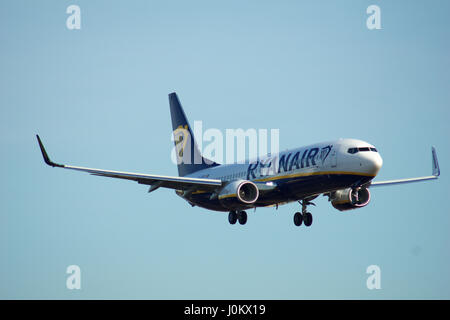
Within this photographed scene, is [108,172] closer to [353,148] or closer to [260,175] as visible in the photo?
[260,175]

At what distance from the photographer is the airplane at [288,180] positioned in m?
52.8

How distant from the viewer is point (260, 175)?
195 feet

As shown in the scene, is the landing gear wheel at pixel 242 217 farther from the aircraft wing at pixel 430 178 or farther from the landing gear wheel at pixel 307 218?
the aircraft wing at pixel 430 178

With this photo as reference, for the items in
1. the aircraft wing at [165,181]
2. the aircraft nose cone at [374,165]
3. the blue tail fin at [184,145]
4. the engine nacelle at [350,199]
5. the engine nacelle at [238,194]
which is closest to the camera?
the aircraft nose cone at [374,165]

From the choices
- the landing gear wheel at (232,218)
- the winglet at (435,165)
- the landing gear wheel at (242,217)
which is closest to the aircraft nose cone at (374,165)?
the winglet at (435,165)

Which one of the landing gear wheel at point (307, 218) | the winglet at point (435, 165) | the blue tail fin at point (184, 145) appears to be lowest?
the landing gear wheel at point (307, 218)

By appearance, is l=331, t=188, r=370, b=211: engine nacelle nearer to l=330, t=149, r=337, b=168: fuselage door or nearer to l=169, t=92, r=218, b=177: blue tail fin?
l=330, t=149, r=337, b=168: fuselage door

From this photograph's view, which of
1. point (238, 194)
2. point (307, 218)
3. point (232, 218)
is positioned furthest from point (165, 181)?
point (307, 218)

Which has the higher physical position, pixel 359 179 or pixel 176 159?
pixel 176 159

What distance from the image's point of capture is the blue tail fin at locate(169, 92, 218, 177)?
7181cm

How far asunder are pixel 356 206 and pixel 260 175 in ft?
25.5

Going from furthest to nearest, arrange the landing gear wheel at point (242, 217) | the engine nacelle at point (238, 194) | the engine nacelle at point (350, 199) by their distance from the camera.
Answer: the landing gear wheel at point (242, 217)
the engine nacelle at point (350, 199)
the engine nacelle at point (238, 194)

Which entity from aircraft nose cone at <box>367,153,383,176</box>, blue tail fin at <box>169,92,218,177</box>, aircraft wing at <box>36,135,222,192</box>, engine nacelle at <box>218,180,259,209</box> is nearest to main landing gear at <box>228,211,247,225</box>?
aircraft wing at <box>36,135,222,192</box>
